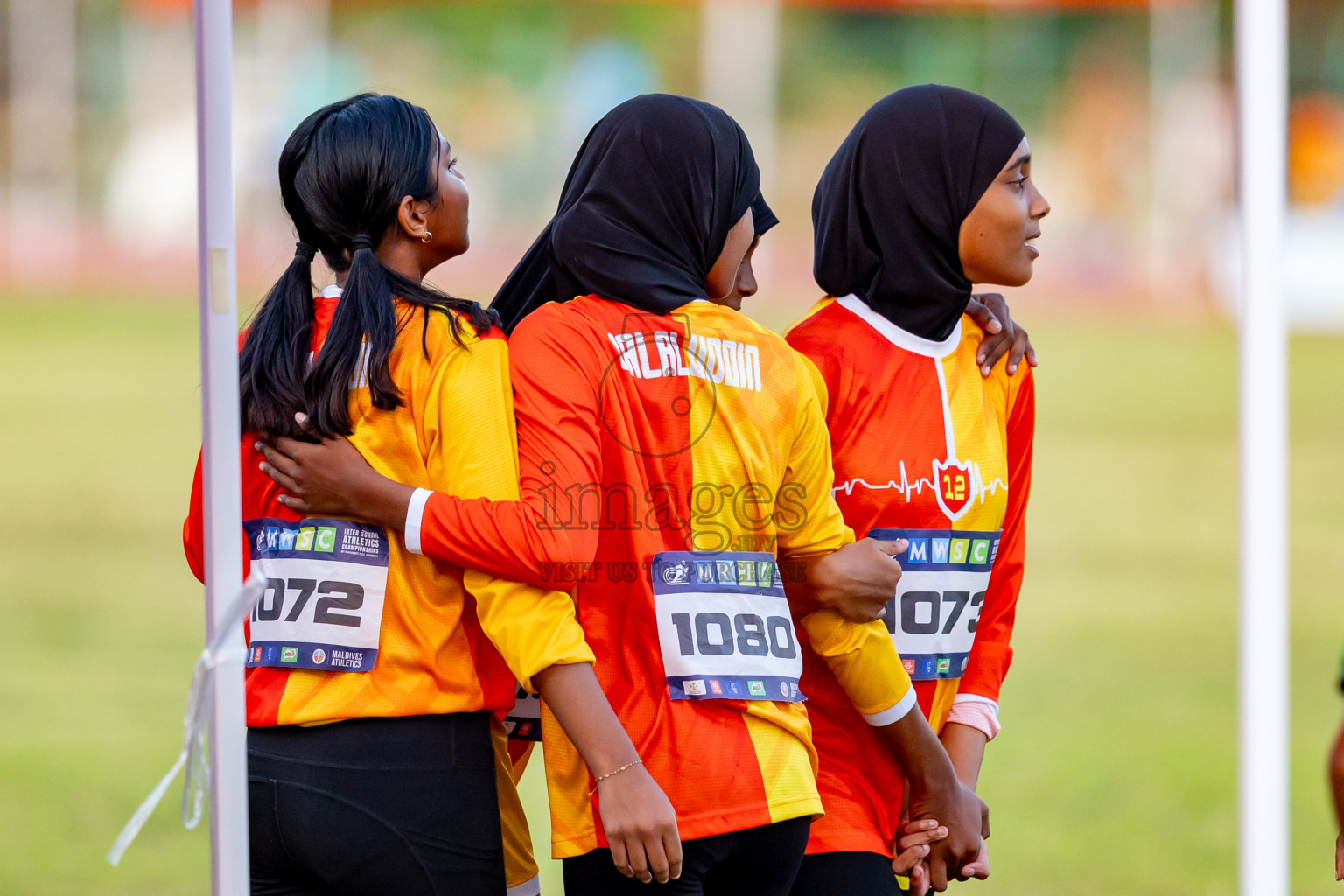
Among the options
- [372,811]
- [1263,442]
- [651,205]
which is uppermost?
[651,205]

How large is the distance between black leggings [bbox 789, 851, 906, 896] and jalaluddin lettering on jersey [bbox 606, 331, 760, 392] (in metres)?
0.77

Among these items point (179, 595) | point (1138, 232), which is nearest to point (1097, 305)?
point (1138, 232)

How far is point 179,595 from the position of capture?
10242 mm

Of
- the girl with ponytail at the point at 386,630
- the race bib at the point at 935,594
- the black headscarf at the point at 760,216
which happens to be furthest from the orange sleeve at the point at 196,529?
the race bib at the point at 935,594

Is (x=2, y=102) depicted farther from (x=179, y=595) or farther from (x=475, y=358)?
(x=475, y=358)

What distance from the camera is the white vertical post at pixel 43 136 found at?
83.0 feet

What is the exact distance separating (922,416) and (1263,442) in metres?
0.59

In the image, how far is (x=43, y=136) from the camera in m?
26.0

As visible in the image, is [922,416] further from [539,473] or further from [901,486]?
[539,473]

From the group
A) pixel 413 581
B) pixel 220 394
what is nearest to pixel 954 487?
pixel 413 581

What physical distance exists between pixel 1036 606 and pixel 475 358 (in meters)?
8.79

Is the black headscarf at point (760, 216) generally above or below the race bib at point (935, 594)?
above

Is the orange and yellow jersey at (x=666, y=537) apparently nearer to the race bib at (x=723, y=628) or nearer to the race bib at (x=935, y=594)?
the race bib at (x=723, y=628)

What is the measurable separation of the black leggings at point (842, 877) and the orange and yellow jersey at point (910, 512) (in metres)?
0.02
